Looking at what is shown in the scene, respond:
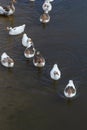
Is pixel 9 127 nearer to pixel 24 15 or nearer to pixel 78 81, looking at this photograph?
pixel 78 81

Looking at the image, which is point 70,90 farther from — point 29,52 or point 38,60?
point 29,52

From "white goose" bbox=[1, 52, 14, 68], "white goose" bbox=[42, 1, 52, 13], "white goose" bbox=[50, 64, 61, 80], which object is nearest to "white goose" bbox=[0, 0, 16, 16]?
"white goose" bbox=[42, 1, 52, 13]

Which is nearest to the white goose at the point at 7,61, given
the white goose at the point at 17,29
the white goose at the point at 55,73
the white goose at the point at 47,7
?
the white goose at the point at 55,73

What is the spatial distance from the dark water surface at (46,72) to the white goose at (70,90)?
0.24 metres

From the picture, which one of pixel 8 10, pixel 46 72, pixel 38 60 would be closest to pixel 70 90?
pixel 46 72

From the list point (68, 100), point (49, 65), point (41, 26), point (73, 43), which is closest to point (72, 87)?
point (68, 100)

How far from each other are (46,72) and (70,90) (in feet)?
6.71

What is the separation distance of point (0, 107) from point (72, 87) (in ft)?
10.1

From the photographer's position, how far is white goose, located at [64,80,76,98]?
1850 cm

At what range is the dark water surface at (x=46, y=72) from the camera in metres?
17.6

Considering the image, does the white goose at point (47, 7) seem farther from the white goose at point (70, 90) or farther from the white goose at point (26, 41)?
the white goose at point (70, 90)

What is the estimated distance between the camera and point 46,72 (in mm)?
20141

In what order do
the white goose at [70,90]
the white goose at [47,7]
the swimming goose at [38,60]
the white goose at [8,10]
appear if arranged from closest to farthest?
the white goose at [70,90] → the swimming goose at [38,60] → the white goose at [47,7] → the white goose at [8,10]

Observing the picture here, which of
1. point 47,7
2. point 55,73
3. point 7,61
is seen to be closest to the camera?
point 55,73
